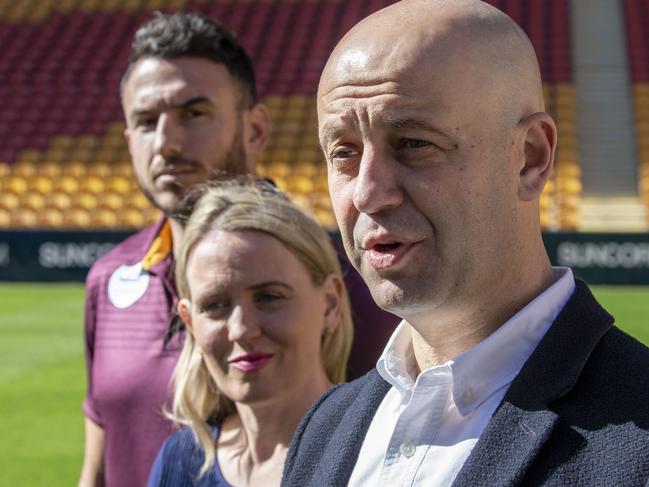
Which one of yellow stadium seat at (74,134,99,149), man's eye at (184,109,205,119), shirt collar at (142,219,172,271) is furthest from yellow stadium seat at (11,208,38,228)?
man's eye at (184,109,205,119)

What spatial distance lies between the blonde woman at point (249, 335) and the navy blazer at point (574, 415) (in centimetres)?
105

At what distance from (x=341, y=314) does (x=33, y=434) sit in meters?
4.96

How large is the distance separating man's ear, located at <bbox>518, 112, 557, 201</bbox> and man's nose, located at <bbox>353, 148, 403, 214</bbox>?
15cm

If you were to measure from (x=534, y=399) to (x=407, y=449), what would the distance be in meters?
0.18

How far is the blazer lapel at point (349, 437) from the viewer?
133 centimetres

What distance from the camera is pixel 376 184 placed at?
1193 mm

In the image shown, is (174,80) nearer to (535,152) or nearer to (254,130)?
→ (254,130)

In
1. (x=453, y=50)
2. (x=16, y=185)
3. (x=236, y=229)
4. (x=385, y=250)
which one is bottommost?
(x=16, y=185)

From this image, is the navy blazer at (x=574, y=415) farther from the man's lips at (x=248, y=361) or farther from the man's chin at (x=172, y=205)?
the man's chin at (x=172, y=205)

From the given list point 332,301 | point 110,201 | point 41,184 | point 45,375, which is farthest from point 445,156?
point 41,184

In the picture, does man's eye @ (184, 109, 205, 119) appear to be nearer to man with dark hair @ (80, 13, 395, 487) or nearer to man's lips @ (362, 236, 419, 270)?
man with dark hair @ (80, 13, 395, 487)

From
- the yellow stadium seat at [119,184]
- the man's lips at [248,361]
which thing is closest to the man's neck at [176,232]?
the man's lips at [248,361]

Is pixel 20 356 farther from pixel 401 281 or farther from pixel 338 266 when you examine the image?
pixel 401 281

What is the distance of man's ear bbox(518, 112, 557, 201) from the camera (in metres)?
1.21
